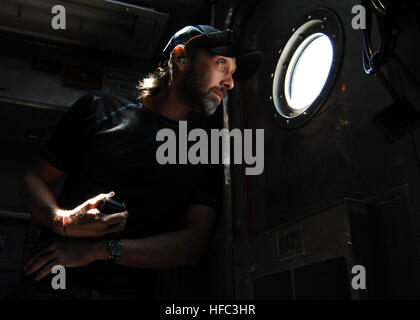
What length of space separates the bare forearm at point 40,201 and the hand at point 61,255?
2.9 inches

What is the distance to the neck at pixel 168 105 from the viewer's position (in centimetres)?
206

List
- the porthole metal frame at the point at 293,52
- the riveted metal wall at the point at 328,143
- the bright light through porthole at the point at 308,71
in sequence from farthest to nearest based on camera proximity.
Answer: the bright light through porthole at the point at 308,71, the porthole metal frame at the point at 293,52, the riveted metal wall at the point at 328,143

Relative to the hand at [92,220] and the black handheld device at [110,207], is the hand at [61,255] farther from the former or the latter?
the black handheld device at [110,207]

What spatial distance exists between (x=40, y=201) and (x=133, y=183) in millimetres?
406

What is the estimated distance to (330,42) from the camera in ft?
5.08

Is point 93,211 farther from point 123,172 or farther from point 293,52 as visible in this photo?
point 293,52

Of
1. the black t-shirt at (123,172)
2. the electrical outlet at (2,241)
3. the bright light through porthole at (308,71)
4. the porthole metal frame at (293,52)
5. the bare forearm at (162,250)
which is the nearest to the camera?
the porthole metal frame at (293,52)

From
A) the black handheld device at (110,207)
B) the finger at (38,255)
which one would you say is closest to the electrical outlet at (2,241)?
the finger at (38,255)

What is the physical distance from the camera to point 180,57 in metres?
2.06

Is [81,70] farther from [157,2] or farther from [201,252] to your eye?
[201,252]

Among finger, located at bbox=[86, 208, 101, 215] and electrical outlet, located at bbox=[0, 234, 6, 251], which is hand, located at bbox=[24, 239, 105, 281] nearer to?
finger, located at bbox=[86, 208, 101, 215]

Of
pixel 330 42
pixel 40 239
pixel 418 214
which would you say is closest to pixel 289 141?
pixel 330 42

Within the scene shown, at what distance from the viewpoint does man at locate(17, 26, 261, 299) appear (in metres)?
1.72

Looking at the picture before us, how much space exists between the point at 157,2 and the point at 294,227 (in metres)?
1.88
